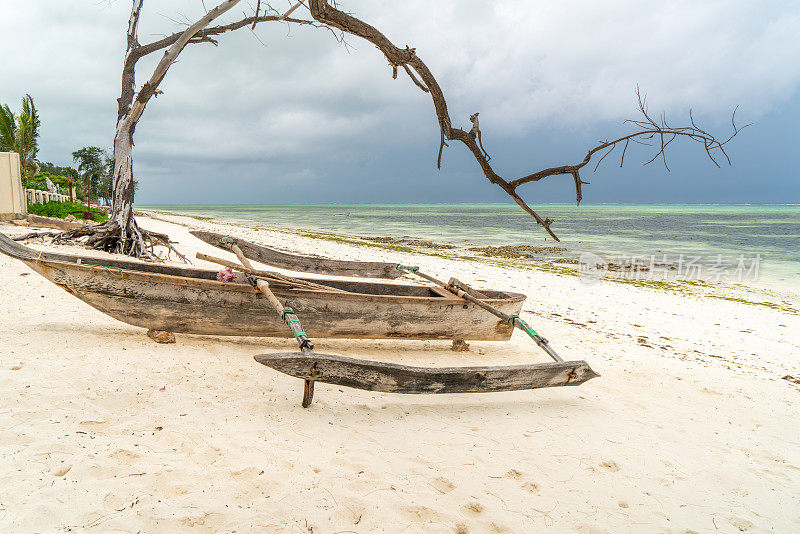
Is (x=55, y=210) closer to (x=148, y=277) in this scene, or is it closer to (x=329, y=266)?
(x=329, y=266)

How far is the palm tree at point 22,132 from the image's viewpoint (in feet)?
75.3

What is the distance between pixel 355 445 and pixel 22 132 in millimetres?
30789

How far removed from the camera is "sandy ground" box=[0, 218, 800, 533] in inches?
93.3

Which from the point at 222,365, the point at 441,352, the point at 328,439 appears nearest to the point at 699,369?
the point at 441,352

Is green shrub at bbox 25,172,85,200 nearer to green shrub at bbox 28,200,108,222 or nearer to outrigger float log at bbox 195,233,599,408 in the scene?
green shrub at bbox 28,200,108,222

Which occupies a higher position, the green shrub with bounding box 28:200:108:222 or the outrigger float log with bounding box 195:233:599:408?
the green shrub with bounding box 28:200:108:222

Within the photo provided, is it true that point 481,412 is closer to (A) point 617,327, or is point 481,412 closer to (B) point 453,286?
(B) point 453,286

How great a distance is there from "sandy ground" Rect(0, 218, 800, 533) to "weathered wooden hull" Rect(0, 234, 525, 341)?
327 mm

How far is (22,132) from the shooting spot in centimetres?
2403

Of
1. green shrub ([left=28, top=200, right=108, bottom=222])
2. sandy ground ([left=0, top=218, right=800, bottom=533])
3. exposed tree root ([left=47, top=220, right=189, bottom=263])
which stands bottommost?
sandy ground ([left=0, top=218, right=800, bottom=533])

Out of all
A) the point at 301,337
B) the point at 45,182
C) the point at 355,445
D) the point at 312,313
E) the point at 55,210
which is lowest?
the point at 355,445

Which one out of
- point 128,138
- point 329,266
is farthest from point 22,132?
point 329,266

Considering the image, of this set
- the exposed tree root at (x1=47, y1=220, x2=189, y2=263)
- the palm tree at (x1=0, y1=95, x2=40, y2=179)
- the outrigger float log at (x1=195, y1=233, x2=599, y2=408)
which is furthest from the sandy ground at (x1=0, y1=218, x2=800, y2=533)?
the palm tree at (x1=0, y1=95, x2=40, y2=179)

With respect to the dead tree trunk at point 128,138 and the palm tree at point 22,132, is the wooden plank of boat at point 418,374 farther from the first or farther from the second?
the palm tree at point 22,132
